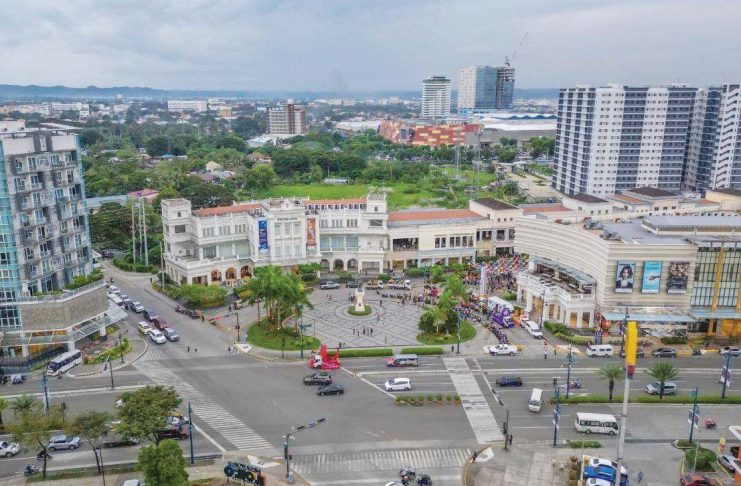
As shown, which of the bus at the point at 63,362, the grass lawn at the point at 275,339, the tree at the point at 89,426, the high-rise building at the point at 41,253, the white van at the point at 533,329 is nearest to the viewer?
the tree at the point at 89,426

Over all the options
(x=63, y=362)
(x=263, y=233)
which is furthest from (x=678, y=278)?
(x=63, y=362)

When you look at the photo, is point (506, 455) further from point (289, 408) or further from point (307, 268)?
point (307, 268)

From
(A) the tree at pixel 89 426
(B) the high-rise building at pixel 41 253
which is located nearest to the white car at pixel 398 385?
(A) the tree at pixel 89 426

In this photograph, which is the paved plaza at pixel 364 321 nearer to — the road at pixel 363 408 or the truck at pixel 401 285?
the truck at pixel 401 285

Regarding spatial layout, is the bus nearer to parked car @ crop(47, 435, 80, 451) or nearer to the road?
the road

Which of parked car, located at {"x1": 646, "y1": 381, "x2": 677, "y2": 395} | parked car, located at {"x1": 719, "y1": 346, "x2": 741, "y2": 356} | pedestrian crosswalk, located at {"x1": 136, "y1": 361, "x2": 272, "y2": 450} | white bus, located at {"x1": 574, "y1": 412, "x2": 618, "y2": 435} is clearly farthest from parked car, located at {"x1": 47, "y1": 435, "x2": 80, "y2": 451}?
parked car, located at {"x1": 719, "y1": 346, "x2": 741, "y2": 356}

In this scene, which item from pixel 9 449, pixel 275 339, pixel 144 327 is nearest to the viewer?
pixel 9 449

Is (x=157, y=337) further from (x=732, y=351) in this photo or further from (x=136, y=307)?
(x=732, y=351)
